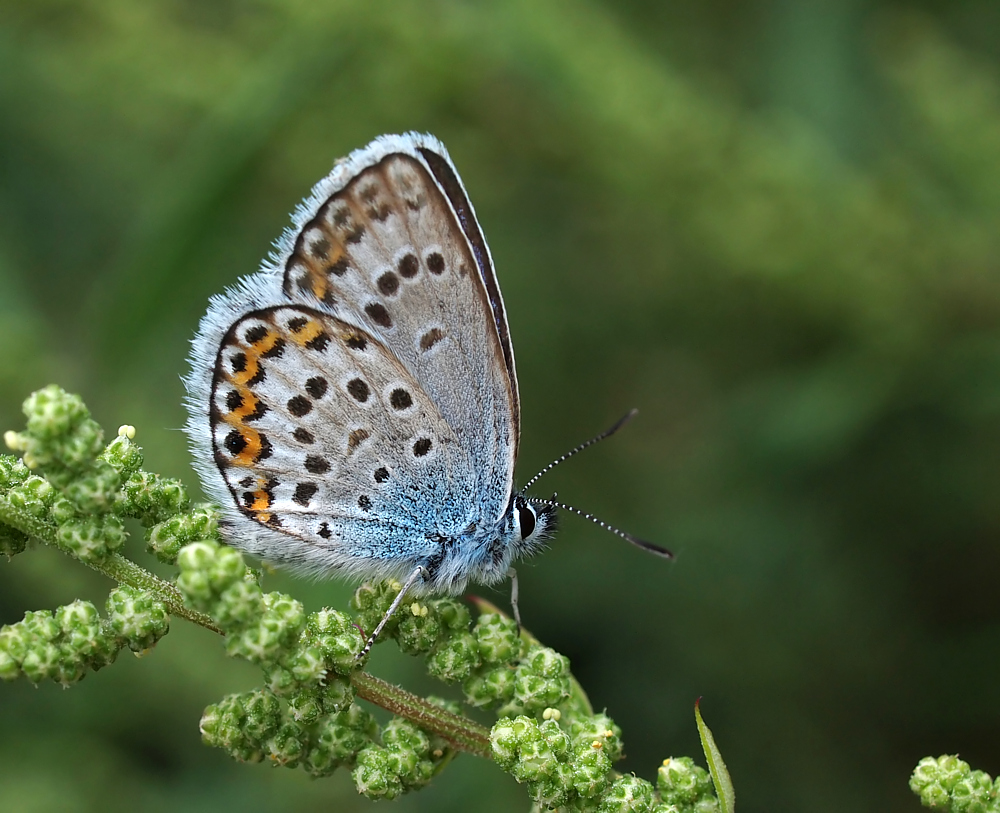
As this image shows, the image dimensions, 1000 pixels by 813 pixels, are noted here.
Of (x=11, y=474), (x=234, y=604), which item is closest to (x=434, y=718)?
(x=234, y=604)

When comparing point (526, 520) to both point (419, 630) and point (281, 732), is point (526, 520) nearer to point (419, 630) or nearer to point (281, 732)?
point (419, 630)

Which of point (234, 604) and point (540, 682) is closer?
point (234, 604)

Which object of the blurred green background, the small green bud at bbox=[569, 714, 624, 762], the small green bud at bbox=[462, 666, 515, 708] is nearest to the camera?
the small green bud at bbox=[569, 714, 624, 762]

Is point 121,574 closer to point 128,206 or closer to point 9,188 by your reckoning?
point 128,206

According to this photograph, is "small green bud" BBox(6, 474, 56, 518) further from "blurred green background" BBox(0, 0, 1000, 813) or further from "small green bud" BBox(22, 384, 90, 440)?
"blurred green background" BBox(0, 0, 1000, 813)

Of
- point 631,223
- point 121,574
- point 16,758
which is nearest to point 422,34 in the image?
point 631,223

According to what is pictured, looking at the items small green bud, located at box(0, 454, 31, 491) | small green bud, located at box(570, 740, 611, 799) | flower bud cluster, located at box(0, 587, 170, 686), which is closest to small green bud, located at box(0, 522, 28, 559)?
small green bud, located at box(0, 454, 31, 491)

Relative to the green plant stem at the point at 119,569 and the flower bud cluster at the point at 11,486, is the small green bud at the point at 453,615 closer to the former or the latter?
the green plant stem at the point at 119,569
